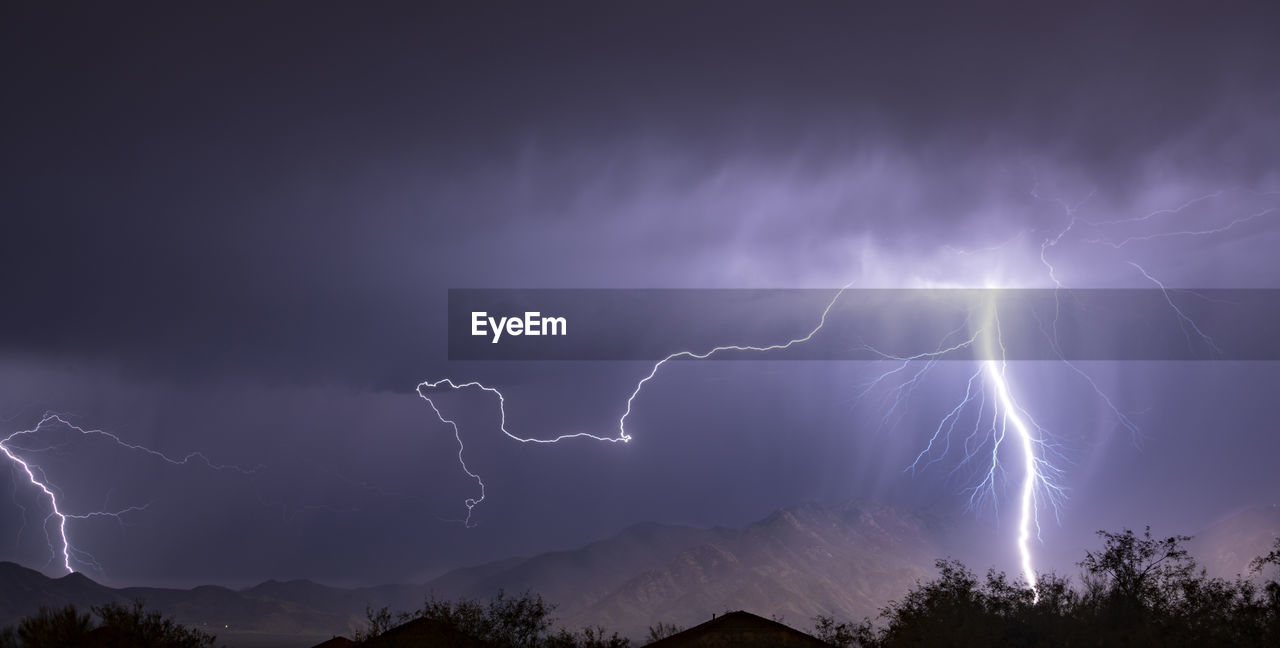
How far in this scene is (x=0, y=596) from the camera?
19425 centimetres

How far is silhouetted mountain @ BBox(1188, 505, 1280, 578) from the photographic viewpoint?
164 m

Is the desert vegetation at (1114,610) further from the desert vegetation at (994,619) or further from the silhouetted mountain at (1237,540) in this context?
the silhouetted mountain at (1237,540)

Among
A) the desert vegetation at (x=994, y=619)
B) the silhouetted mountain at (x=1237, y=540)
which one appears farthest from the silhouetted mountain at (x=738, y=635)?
the silhouetted mountain at (x=1237, y=540)

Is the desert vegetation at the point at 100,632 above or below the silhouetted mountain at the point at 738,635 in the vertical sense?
above

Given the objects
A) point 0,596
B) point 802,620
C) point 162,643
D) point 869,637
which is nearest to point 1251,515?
point 802,620

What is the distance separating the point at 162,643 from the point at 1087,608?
1983cm

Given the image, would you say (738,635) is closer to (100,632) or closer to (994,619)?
(994,619)

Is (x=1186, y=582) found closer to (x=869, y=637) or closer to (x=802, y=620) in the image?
(x=869, y=637)

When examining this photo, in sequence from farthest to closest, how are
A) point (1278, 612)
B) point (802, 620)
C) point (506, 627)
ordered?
1. point (802, 620)
2. point (506, 627)
3. point (1278, 612)

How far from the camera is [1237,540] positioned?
180375 millimetres

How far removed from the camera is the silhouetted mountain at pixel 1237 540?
16412 cm

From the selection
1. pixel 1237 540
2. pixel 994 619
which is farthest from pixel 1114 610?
pixel 1237 540

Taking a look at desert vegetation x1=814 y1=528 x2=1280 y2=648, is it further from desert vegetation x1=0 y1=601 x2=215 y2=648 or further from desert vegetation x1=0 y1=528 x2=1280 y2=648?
desert vegetation x1=0 y1=601 x2=215 y2=648

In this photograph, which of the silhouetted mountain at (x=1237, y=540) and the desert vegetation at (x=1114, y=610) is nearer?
the desert vegetation at (x=1114, y=610)
